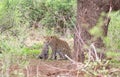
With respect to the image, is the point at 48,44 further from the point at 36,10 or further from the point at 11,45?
the point at 36,10

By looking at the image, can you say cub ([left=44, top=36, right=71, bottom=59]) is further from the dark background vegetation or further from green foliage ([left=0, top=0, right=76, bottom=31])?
green foliage ([left=0, top=0, right=76, bottom=31])

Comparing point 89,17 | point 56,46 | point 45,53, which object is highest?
point 89,17

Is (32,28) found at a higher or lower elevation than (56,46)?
higher

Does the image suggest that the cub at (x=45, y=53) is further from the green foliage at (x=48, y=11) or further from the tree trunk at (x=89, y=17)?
the green foliage at (x=48, y=11)

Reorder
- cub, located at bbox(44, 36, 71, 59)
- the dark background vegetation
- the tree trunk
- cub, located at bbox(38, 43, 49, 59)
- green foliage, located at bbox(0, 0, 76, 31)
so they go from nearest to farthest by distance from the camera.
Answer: the dark background vegetation → the tree trunk → cub, located at bbox(38, 43, 49, 59) → cub, located at bbox(44, 36, 71, 59) → green foliage, located at bbox(0, 0, 76, 31)

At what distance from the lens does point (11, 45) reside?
22.5 ft

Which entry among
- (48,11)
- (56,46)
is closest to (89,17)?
(56,46)

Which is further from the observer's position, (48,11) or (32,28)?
(48,11)

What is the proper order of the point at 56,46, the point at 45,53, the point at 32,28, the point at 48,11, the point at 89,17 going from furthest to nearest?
the point at 48,11 < the point at 32,28 < the point at 56,46 < the point at 45,53 < the point at 89,17

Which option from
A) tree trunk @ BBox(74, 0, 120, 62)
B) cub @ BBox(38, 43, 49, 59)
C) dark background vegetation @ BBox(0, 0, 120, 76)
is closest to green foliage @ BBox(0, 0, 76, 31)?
dark background vegetation @ BBox(0, 0, 120, 76)

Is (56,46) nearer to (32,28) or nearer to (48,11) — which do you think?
(32,28)

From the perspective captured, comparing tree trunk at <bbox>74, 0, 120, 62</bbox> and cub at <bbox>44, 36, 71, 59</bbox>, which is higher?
tree trunk at <bbox>74, 0, 120, 62</bbox>

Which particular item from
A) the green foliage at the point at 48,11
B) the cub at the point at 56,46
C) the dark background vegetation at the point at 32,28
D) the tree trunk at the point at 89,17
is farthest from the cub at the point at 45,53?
the green foliage at the point at 48,11

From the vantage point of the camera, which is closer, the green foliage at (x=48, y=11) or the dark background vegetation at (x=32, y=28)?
the dark background vegetation at (x=32, y=28)
